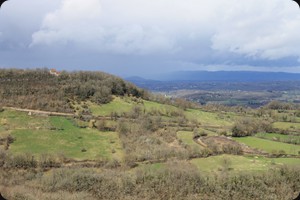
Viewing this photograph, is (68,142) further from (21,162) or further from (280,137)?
(280,137)

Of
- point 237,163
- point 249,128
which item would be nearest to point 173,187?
point 237,163

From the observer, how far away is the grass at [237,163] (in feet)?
59.8

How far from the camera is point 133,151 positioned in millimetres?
22812

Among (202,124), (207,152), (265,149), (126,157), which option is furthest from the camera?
(202,124)

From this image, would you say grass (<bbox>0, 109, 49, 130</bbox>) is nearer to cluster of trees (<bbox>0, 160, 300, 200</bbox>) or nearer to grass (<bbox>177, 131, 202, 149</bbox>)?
grass (<bbox>177, 131, 202, 149</bbox>)

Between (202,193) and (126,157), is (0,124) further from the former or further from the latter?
(202,193)

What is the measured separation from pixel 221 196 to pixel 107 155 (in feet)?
43.4

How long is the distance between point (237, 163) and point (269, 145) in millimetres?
7260

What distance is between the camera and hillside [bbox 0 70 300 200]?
33.7 ft

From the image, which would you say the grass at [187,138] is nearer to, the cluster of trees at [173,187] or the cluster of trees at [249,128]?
the cluster of trees at [249,128]

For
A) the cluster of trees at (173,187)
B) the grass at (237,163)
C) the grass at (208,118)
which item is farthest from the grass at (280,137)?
the cluster of trees at (173,187)

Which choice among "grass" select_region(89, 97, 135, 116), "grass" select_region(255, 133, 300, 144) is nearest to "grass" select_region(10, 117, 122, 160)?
"grass" select_region(89, 97, 135, 116)

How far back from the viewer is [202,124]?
36.1m

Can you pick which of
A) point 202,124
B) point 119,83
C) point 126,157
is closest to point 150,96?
point 119,83
